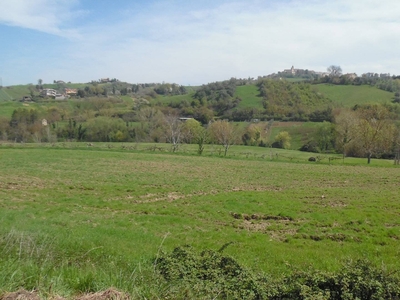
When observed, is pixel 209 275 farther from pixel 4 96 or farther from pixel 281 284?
pixel 4 96

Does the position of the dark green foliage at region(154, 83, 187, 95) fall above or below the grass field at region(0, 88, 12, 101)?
above

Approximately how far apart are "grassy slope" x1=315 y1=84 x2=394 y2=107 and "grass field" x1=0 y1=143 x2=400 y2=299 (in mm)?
99128

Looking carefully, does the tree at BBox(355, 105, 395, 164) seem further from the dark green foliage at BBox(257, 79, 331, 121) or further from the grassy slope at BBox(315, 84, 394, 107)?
the grassy slope at BBox(315, 84, 394, 107)

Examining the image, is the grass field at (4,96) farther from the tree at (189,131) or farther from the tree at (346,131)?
the tree at (346,131)

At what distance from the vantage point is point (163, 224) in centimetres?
1401

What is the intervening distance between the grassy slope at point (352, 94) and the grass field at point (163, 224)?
325ft

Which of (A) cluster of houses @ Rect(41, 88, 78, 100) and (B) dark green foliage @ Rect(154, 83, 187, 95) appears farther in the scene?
(B) dark green foliage @ Rect(154, 83, 187, 95)

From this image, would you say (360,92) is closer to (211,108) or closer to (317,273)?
(211,108)

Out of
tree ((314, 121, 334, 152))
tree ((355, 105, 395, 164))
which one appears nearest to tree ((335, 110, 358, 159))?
tree ((355, 105, 395, 164))

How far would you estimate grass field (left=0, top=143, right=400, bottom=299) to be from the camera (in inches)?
221

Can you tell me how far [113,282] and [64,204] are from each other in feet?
45.1

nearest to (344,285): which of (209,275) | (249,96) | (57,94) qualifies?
(209,275)

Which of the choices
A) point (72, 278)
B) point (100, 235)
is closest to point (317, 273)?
point (72, 278)

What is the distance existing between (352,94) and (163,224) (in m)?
128
